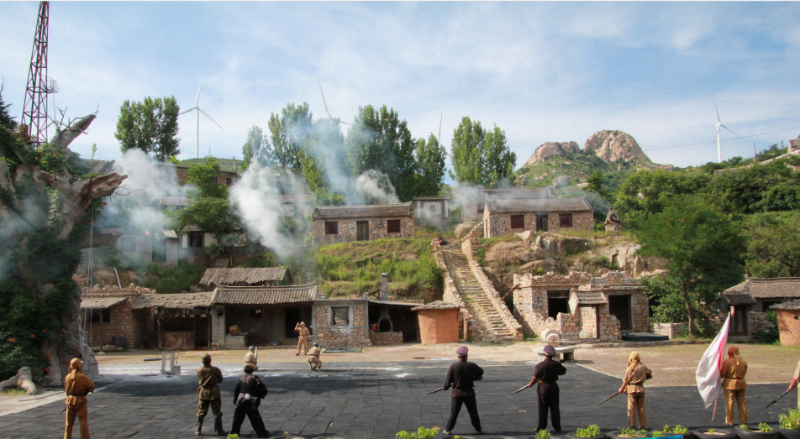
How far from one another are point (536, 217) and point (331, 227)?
1619 cm

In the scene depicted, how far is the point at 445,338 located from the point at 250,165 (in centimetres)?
3872

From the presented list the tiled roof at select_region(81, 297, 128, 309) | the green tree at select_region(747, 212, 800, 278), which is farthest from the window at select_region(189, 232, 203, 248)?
the green tree at select_region(747, 212, 800, 278)

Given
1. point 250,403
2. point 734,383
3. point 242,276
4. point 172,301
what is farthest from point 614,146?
point 250,403

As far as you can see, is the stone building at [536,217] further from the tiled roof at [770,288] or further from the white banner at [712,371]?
the white banner at [712,371]

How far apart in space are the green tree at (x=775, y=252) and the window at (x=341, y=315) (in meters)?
26.3

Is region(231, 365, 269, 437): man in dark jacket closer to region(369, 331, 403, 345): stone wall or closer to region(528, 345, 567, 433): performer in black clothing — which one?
region(528, 345, 567, 433): performer in black clothing

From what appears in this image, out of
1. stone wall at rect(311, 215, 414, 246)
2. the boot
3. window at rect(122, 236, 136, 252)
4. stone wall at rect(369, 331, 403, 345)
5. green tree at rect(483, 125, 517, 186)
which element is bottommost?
stone wall at rect(369, 331, 403, 345)

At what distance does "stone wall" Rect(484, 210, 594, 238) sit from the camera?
39781mm

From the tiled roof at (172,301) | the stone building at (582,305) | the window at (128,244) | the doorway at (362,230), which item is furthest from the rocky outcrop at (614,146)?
the tiled roof at (172,301)

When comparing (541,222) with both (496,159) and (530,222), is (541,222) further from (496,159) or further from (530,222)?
(496,159)

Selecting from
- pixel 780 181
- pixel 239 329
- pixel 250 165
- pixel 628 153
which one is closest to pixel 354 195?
pixel 250 165

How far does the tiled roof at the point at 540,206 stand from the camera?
40031mm

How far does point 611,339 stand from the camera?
859 inches

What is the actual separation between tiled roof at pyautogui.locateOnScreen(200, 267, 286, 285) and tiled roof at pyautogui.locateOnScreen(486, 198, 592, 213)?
18109 mm
